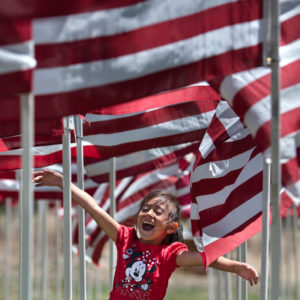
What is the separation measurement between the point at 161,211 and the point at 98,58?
6.56 ft

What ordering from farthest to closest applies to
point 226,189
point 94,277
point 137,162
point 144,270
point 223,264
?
point 94,277 < point 137,162 < point 226,189 < point 144,270 < point 223,264

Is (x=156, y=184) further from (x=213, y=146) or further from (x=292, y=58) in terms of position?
(x=292, y=58)

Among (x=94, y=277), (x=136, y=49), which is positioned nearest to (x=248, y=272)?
(x=136, y=49)

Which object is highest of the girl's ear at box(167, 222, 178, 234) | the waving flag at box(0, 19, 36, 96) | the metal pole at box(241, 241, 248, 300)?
the waving flag at box(0, 19, 36, 96)

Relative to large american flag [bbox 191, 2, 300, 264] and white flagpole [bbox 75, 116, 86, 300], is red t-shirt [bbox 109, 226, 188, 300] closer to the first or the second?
large american flag [bbox 191, 2, 300, 264]

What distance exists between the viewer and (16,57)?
4598 mm

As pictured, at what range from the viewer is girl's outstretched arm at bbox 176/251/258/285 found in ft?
19.4

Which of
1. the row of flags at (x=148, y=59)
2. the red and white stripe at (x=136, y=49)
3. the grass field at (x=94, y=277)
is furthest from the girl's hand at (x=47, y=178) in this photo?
the grass field at (x=94, y=277)

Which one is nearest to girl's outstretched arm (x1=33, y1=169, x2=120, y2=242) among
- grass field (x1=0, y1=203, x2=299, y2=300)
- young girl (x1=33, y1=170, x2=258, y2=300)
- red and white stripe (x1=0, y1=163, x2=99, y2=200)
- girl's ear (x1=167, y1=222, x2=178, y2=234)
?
young girl (x1=33, y1=170, x2=258, y2=300)

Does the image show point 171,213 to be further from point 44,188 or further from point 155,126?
point 44,188

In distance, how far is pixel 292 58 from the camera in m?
5.69

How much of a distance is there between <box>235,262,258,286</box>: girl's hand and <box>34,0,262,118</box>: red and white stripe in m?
1.37

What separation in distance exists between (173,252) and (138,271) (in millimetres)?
277

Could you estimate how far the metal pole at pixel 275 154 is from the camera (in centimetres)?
503
